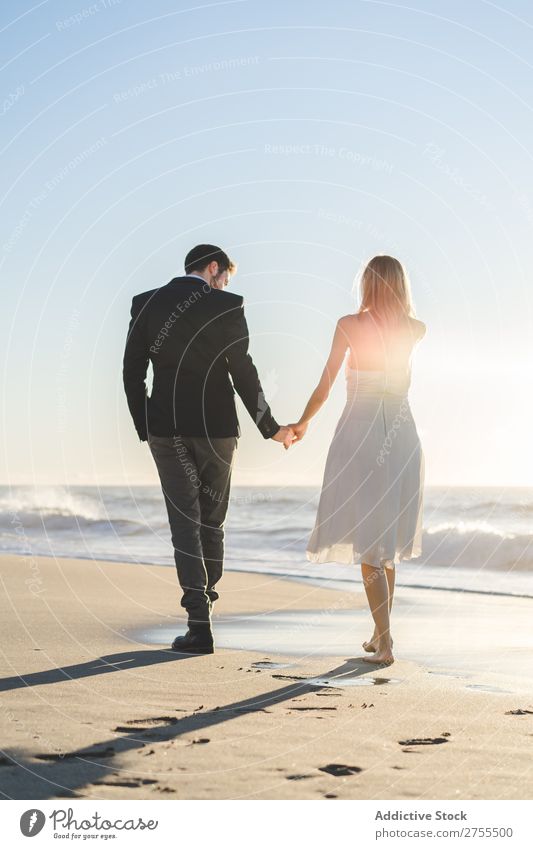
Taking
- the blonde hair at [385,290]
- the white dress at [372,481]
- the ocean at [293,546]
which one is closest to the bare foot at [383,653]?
the white dress at [372,481]

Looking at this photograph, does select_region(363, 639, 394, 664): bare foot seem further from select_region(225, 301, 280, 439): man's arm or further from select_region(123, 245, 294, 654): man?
select_region(225, 301, 280, 439): man's arm

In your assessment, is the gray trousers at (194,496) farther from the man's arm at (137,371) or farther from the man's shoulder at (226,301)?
the man's shoulder at (226,301)

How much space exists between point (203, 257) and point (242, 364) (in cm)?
75

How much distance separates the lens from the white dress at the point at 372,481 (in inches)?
221

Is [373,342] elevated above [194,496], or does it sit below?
above

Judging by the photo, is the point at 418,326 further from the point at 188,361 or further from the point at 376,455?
the point at 188,361

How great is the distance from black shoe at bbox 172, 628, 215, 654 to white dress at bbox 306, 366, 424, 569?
0.79 m

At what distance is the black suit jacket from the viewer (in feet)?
19.5

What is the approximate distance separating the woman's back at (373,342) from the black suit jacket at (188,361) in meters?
0.68

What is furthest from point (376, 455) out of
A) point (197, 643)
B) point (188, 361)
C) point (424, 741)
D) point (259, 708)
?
point (424, 741)

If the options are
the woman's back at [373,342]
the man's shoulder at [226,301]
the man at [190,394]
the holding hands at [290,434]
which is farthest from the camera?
the holding hands at [290,434]

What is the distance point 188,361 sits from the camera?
236 inches

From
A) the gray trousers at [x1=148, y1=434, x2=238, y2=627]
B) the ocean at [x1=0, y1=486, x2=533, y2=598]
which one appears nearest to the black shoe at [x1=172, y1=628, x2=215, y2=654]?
the gray trousers at [x1=148, y1=434, x2=238, y2=627]
